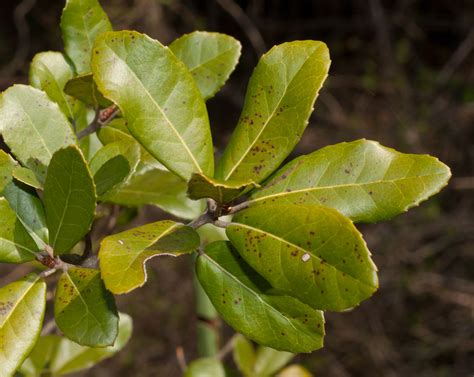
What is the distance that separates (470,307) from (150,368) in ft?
6.27

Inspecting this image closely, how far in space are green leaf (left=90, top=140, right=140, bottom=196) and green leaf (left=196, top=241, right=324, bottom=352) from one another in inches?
5.8

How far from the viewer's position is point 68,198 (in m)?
0.72

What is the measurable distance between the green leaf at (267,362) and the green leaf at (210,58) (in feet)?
2.52

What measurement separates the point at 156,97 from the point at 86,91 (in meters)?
0.17

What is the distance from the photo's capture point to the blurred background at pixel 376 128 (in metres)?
3.68

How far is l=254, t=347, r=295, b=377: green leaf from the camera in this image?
4.87 feet

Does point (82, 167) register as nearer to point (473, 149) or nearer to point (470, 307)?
point (470, 307)

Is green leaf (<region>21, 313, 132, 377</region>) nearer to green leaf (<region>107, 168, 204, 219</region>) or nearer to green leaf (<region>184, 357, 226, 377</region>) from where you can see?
green leaf (<region>184, 357, 226, 377</region>)

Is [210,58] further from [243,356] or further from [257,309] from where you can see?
[243,356]

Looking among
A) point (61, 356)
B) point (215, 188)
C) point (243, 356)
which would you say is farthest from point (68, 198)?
point (243, 356)

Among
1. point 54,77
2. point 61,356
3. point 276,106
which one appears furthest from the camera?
point 61,356

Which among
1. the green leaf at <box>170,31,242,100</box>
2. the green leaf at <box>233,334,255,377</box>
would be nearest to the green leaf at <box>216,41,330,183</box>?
the green leaf at <box>170,31,242,100</box>

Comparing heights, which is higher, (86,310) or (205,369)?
(86,310)

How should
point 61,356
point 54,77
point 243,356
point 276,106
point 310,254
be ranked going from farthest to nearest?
1. point 243,356
2. point 61,356
3. point 54,77
4. point 276,106
5. point 310,254
